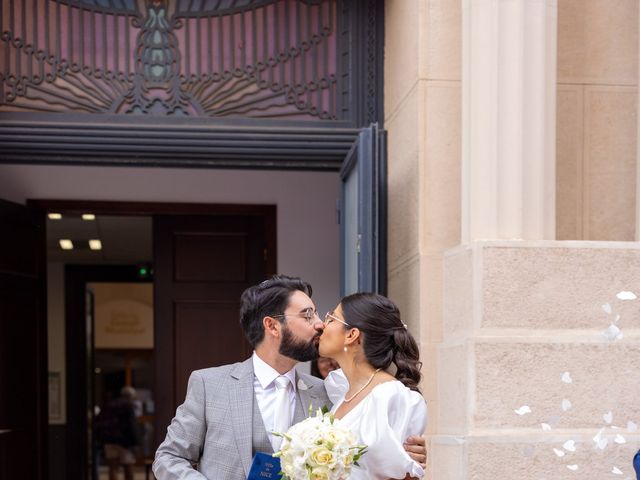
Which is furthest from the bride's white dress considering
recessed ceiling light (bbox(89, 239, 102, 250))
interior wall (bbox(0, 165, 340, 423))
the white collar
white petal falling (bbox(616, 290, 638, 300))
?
recessed ceiling light (bbox(89, 239, 102, 250))

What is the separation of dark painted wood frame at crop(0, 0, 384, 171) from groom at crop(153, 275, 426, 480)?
7.63 ft

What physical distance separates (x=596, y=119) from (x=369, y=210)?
1299mm

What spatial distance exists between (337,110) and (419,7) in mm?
1051

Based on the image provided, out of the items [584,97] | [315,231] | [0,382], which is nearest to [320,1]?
[584,97]

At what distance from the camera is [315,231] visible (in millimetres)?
9445

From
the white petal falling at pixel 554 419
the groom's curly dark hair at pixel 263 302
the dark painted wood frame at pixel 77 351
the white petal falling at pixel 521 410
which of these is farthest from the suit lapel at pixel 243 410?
the dark painted wood frame at pixel 77 351

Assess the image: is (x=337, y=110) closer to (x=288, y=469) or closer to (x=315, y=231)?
(x=315, y=231)

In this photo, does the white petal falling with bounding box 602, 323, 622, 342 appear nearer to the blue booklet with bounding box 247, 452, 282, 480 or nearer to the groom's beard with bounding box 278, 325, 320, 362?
the groom's beard with bounding box 278, 325, 320, 362

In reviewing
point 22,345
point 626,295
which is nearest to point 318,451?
point 626,295

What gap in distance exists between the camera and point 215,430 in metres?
4.30

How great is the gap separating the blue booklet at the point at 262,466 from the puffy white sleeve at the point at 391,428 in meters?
0.32

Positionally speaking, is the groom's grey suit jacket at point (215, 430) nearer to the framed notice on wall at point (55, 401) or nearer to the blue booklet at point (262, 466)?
the blue booklet at point (262, 466)

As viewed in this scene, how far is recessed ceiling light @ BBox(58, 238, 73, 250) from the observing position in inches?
480

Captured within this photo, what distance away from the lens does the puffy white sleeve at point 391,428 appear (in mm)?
3990
